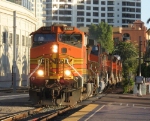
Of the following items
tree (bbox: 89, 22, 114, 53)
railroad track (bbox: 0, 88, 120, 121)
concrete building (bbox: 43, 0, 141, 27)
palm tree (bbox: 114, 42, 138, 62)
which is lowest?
railroad track (bbox: 0, 88, 120, 121)

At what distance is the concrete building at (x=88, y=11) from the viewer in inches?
7072

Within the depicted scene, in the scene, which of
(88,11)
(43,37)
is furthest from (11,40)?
(88,11)

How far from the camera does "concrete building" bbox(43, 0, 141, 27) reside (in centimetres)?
17962

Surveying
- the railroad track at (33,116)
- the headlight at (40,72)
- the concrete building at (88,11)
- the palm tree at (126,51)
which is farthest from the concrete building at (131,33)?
the railroad track at (33,116)

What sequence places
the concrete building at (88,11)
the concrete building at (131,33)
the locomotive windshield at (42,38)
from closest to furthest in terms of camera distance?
the locomotive windshield at (42,38)
the concrete building at (131,33)
the concrete building at (88,11)

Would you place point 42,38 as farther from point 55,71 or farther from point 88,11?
point 88,11

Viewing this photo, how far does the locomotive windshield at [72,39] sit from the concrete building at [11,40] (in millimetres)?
36236

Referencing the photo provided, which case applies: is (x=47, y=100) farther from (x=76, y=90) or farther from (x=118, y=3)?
(x=118, y=3)

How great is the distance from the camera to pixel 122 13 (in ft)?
602

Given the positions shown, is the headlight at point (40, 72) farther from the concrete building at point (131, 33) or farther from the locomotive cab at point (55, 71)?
the concrete building at point (131, 33)

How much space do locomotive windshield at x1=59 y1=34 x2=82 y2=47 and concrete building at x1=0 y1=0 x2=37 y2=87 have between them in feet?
119

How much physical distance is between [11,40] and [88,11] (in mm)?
121725

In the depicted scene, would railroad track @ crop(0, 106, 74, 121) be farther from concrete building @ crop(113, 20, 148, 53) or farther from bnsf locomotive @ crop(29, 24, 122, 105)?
concrete building @ crop(113, 20, 148, 53)

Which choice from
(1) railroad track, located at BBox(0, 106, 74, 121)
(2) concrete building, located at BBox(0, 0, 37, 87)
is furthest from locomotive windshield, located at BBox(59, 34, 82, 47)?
(2) concrete building, located at BBox(0, 0, 37, 87)
